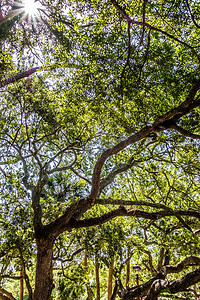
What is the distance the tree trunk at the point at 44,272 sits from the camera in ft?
17.5

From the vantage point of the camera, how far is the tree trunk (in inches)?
210

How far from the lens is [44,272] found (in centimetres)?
552

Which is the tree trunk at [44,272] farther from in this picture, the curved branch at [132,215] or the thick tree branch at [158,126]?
the thick tree branch at [158,126]

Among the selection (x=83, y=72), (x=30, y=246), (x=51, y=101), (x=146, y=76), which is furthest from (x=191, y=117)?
(x=30, y=246)

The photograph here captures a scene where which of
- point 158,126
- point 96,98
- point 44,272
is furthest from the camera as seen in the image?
point 96,98

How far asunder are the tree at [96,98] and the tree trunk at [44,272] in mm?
24

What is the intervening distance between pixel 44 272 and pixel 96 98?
5148 mm

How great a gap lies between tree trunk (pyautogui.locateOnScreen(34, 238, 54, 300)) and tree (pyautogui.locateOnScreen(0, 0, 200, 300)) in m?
0.02

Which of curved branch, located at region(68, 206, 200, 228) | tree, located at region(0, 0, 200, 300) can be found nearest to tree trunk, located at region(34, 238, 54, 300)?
tree, located at region(0, 0, 200, 300)

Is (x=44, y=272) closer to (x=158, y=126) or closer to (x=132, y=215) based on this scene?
(x=132, y=215)

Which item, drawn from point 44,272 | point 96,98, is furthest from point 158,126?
point 44,272

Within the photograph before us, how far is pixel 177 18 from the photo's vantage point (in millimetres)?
4973

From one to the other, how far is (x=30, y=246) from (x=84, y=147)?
4.19m

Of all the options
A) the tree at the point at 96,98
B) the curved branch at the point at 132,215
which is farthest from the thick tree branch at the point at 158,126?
the curved branch at the point at 132,215
